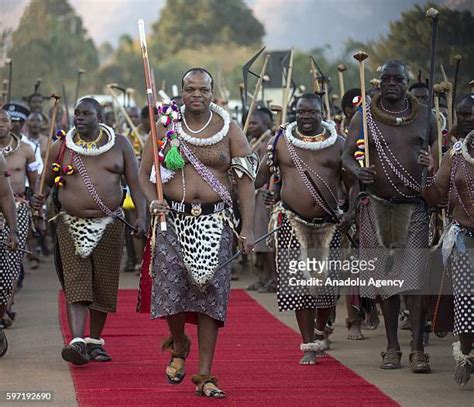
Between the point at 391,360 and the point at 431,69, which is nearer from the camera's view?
the point at 431,69

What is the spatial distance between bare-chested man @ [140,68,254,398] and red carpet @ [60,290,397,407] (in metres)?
0.32

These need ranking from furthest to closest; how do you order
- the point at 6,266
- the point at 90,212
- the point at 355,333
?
the point at 355,333, the point at 6,266, the point at 90,212

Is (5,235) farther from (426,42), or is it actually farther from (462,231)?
(426,42)

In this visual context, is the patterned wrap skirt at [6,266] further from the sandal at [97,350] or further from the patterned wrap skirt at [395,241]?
the patterned wrap skirt at [395,241]

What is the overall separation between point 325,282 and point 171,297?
6.64ft

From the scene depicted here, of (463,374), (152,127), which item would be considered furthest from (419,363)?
(152,127)

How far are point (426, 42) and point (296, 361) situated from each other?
8.00 m

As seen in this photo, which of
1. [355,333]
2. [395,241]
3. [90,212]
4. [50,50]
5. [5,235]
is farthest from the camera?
[50,50]

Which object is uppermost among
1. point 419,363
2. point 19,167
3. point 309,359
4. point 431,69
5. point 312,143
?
point 431,69

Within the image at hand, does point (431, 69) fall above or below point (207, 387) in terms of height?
above

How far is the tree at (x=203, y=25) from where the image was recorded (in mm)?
51781

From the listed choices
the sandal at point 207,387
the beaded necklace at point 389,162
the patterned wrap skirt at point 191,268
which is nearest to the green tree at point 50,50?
the beaded necklace at point 389,162

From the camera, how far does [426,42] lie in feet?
58.0

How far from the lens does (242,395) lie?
29.6 feet
